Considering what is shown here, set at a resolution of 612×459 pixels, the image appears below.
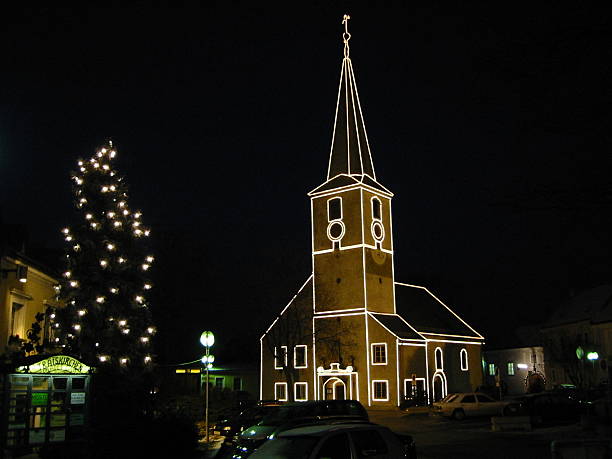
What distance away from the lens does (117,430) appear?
1677 cm

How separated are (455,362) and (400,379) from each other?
10770 mm

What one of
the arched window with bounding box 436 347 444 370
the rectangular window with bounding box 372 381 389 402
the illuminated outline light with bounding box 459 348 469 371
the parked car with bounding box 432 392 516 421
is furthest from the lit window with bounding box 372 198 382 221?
the parked car with bounding box 432 392 516 421

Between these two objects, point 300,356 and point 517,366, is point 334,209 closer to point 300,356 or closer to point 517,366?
point 300,356

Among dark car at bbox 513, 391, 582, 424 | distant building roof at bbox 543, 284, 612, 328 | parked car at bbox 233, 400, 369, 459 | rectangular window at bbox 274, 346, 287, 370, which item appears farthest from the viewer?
distant building roof at bbox 543, 284, 612, 328

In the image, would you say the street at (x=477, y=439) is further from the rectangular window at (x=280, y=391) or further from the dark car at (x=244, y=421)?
the rectangular window at (x=280, y=391)

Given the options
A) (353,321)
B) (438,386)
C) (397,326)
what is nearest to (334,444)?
(353,321)

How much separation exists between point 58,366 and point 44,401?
108 cm

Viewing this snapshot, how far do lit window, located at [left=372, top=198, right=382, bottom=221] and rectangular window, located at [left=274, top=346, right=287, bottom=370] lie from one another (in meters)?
13.3

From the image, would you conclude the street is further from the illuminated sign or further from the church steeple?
the church steeple

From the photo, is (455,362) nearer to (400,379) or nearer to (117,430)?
(400,379)

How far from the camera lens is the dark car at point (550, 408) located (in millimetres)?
31172

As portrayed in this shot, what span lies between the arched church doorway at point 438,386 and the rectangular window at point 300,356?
10539mm

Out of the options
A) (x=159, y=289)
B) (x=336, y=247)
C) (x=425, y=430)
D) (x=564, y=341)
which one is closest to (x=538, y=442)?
(x=425, y=430)

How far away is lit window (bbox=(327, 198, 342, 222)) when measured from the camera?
56938 millimetres
